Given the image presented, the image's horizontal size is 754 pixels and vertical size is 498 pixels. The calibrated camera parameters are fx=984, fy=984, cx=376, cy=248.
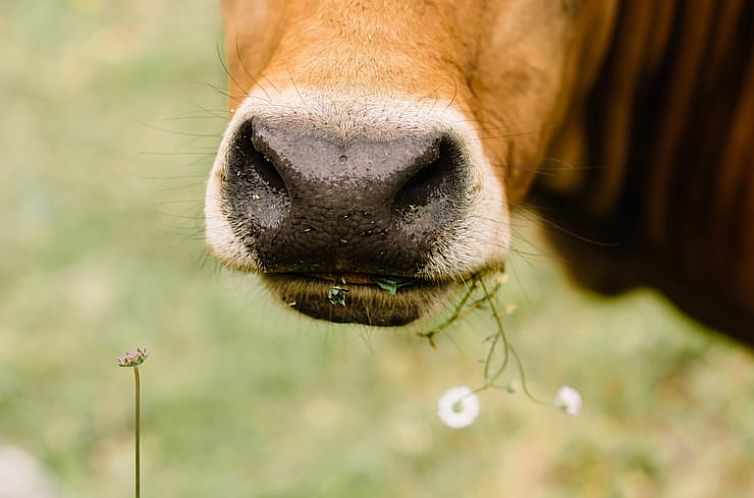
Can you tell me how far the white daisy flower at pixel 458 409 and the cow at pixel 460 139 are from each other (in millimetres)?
198

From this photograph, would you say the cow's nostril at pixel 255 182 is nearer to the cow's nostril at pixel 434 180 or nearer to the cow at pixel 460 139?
the cow at pixel 460 139

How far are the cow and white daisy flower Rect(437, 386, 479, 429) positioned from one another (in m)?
0.20

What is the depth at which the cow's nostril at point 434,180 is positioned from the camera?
1.87 meters

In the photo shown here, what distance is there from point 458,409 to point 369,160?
2.11 ft

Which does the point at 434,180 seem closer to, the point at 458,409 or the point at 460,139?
the point at 460,139

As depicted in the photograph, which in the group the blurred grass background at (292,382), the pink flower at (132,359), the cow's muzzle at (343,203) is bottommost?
the blurred grass background at (292,382)

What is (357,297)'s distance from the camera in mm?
2070

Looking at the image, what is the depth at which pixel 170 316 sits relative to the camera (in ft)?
15.8

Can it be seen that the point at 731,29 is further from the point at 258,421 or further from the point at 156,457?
the point at 156,457

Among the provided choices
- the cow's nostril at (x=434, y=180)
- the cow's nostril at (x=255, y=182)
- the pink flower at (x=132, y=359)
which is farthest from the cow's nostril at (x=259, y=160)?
the pink flower at (x=132, y=359)

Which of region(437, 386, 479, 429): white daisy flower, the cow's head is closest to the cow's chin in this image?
the cow's head

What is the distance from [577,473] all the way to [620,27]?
189 centimetres

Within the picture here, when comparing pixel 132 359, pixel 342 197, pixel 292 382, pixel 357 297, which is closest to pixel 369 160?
pixel 342 197

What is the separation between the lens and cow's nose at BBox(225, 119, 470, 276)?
5.93 feet
